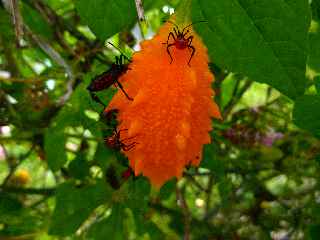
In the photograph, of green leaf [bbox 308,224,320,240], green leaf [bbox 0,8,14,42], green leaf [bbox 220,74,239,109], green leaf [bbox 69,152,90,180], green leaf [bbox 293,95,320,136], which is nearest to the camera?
green leaf [bbox 293,95,320,136]

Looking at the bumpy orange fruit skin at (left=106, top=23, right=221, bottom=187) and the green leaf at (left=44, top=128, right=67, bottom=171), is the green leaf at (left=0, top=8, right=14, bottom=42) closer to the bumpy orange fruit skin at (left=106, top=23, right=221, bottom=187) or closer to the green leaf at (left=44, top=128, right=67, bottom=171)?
the green leaf at (left=44, top=128, right=67, bottom=171)

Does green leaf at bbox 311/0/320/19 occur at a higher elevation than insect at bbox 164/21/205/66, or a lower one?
higher

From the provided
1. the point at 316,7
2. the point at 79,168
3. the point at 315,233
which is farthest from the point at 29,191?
the point at 316,7

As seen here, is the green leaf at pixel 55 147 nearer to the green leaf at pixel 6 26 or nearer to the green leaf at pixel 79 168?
the green leaf at pixel 79 168

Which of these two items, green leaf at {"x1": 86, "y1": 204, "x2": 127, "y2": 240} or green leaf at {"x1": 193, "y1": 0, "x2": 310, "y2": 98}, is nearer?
green leaf at {"x1": 193, "y1": 0, "x2": 310, "y2": 98}

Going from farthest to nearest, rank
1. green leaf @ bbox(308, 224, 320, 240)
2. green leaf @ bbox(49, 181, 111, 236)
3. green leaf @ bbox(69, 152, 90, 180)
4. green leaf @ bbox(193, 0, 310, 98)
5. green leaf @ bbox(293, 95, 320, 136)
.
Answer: green leaf @ bbox(69, 152, 90, 180) → green leaf @ bbox(49, 181, 111, 236) → green leaf @ bbox(308, 224, 320, 240) → green leaf @ bbox(293, 95, 320, 136) → green leaf @ bbox(193, 0, 310, 98)

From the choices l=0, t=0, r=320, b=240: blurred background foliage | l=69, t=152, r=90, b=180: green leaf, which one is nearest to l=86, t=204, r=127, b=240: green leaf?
l=0, t=0, r=320, b=240: blurred background foliage

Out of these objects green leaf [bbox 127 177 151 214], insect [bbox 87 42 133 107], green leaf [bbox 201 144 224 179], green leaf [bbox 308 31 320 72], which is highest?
green leaf [bbox 308 31 320 72]

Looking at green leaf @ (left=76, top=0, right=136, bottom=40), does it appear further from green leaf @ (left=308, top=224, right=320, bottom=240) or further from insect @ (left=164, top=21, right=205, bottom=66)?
green leaf @ (left=308, top=224, right=320, bottom=240)

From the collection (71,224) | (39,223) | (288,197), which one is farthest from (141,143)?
(288,197)
